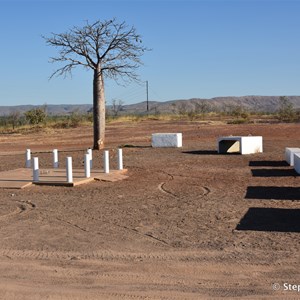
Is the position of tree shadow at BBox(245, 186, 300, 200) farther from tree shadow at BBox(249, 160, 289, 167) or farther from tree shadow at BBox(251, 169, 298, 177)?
tree shadow at BBox(249, 160, 289, 167)

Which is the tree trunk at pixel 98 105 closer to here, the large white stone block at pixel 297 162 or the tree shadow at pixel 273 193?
the large white stone block at pixel 297 162

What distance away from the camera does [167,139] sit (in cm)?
2720

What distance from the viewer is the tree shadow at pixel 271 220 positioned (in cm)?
940

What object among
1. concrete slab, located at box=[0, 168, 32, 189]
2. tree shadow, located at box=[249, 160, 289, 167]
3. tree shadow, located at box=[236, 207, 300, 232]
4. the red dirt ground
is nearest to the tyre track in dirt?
the red dirt ground

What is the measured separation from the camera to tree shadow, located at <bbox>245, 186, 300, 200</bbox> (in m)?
12.5

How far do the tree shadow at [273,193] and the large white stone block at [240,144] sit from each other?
30.3ft

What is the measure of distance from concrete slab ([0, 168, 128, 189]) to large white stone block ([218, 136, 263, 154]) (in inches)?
266

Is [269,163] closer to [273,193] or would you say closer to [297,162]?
[297,162]

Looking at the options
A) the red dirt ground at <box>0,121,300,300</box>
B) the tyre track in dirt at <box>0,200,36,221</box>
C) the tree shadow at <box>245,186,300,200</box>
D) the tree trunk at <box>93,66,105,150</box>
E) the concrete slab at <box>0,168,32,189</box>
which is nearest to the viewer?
the red dirt ground at <box>0,121,300,300</box>

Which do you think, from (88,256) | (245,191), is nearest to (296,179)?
(245,191)

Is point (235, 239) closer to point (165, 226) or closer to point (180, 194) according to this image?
point (165, 226)

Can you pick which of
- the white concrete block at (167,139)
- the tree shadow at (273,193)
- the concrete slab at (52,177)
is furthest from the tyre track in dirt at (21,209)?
the white concrete block at (167,139)

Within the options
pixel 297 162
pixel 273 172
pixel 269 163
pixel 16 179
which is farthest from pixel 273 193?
pixel 16 179

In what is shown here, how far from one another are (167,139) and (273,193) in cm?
1439
